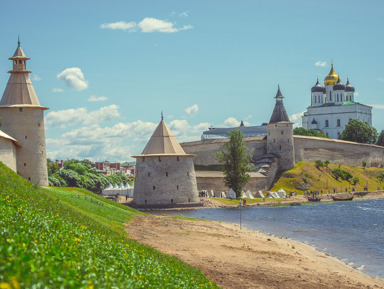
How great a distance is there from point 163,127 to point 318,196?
20.1 metres

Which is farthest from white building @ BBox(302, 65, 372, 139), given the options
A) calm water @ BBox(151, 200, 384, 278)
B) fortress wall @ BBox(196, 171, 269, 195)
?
calm water @ BBox(151, 200, 384, 278)

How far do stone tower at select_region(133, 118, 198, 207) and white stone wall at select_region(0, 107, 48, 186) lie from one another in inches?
566

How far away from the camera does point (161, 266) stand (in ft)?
29.5

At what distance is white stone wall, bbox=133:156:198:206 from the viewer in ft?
134

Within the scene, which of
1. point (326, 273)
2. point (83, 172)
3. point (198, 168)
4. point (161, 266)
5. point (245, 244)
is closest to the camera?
point (161, 266)

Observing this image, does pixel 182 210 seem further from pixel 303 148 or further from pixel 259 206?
pixel 303 148

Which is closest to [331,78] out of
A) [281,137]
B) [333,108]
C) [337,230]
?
[333,108]

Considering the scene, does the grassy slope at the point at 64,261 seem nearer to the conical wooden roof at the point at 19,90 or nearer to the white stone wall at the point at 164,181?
the conical wooden roof at the point at 19,90

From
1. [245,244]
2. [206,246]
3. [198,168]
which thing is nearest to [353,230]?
[245,244]

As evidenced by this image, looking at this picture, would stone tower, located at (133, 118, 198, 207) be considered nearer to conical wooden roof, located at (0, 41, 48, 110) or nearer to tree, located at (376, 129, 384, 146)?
conical wooden roof, located at (0, 41, 48, 110)

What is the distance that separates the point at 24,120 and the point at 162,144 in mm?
15762

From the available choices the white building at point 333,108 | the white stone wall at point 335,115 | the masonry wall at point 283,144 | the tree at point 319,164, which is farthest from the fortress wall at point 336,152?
the white building at point 333,108

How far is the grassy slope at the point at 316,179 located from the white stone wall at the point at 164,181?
17.7 m

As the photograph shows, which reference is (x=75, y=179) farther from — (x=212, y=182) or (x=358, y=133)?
(x=358, y=133)
